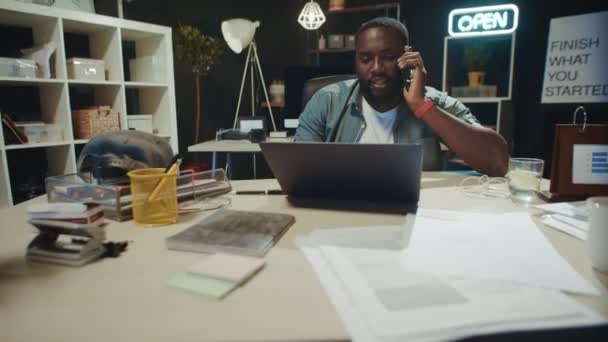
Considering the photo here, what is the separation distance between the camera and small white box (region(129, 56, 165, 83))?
3.16m

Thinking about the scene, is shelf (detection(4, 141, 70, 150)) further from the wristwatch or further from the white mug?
the white mug

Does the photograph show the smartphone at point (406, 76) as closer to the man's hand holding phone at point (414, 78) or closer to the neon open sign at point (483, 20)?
the man's hand holding phone at point (414, 78)

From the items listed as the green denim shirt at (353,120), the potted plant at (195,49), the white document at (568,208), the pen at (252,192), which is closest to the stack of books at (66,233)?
the pen at (252,192)

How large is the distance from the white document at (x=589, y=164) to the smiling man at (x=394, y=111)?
40 centimetres

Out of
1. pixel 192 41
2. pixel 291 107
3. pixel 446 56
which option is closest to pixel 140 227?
pixel 291 107

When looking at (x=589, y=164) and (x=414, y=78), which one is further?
(x=414, y=78)

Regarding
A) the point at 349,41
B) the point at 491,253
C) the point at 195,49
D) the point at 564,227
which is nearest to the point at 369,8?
the point at 349,41

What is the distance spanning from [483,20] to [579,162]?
2.97 meters

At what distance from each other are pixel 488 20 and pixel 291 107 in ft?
6.48

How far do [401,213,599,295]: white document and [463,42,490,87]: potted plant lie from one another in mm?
3162

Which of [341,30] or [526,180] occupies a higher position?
[341,30]

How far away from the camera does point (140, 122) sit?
121 inches

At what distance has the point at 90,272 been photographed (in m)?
0.61

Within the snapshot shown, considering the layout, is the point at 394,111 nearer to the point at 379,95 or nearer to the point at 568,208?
the point at 379,95
